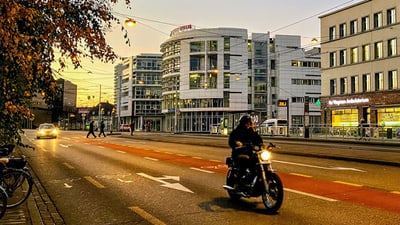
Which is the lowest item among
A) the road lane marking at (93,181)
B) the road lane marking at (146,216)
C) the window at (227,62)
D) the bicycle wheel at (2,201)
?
the road lane marking at (146,216)

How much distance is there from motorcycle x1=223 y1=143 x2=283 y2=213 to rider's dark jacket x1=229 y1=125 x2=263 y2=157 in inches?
5.6

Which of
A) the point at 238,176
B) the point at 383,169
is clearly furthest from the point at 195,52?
the point at 238,176

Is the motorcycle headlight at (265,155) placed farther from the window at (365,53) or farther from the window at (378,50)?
the window at (365,53)

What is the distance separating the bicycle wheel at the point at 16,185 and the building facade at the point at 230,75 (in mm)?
63695

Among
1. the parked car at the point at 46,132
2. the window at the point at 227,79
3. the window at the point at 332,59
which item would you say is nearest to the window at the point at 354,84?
the window at the point at 332,59

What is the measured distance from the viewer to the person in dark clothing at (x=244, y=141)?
791cm

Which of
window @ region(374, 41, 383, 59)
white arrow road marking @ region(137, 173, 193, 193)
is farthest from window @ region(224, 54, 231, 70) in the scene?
white arrow road marking @ region(137, 173, 193, 193)

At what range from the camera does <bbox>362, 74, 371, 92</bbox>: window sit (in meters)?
47.8

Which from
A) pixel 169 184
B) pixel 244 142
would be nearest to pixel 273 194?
pixel 244 142

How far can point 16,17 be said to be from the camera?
17.4ft

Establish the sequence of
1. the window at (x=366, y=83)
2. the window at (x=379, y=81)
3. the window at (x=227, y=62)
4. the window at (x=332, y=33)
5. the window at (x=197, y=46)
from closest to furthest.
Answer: the window at (x=379, y=81)
the window at (x=366, y=83)
the window at (x=332, y=33)
the window at (x=227, y=62)
the window at (x=197, y=46)

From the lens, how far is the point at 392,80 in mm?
45188

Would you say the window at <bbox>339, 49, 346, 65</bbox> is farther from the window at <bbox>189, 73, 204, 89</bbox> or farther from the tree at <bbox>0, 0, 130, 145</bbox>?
the tree at <bbox>0, 0, 130, 145</bbox>

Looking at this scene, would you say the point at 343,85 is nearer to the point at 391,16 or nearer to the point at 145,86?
the point at 391,16
